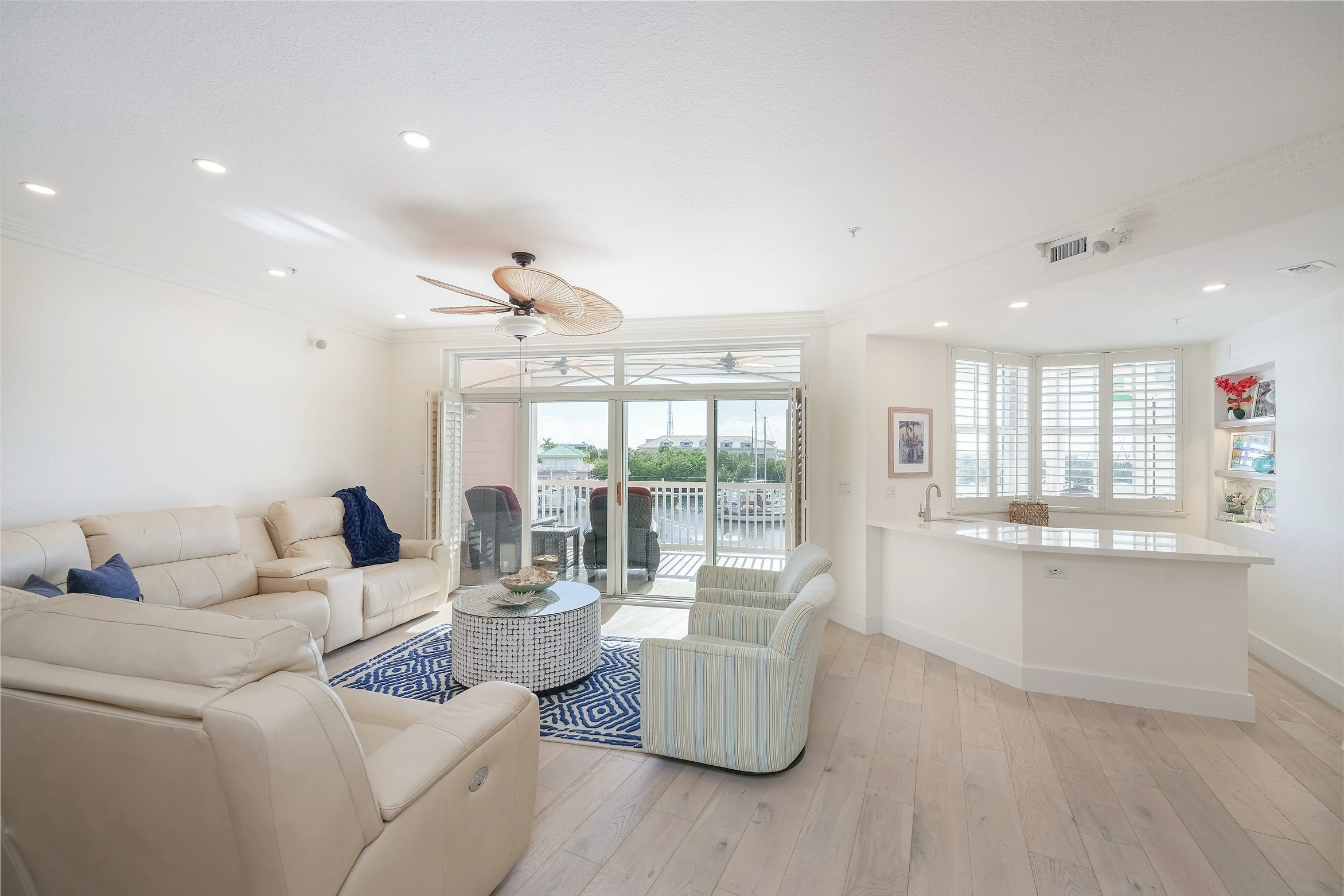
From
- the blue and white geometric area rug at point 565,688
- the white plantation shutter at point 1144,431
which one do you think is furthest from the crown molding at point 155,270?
the white plantation shutter at point 1144,431

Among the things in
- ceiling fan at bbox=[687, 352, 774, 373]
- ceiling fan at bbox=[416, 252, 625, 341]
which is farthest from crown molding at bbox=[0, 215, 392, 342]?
ceiling fan at bbox=[687, 352, 774, 373]

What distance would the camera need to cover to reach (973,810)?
2.31 metres

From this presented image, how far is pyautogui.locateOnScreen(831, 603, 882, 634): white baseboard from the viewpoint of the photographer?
4664 millimetres

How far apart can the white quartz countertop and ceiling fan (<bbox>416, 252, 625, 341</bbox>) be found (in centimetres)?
264

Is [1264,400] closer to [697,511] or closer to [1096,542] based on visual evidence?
[1096,542]

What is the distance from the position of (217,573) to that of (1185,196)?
5.76m

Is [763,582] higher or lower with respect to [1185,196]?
lower

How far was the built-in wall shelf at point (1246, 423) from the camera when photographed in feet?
13.3

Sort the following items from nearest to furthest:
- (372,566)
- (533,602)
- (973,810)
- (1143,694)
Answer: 1. (973,810)
2. (1143,694)
3. (533,602)
4. (372,566)

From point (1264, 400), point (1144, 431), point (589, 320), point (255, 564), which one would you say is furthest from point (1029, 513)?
point (255, 564)

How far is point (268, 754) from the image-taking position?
1.13 m

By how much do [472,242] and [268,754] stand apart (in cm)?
294

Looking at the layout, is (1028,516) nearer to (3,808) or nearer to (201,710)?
(201,710)

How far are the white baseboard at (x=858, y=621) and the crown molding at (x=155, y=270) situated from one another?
16.2ft
